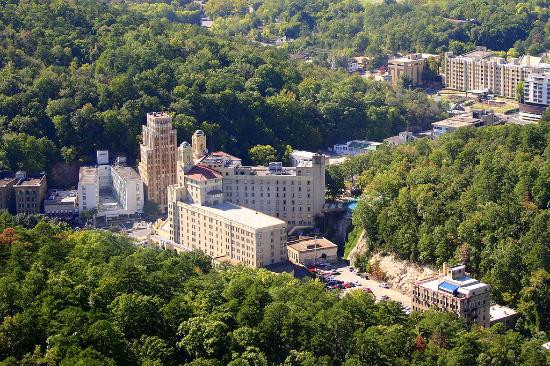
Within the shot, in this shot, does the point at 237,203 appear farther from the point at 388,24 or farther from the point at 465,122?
the point at 388,24

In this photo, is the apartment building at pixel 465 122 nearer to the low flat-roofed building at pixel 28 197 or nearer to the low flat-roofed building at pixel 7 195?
the low flat-roofed building at pixel 28 197

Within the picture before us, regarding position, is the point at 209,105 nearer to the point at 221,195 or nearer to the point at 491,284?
the point at 221,195

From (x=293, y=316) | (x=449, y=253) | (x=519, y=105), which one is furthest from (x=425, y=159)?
(x=519, y=105)

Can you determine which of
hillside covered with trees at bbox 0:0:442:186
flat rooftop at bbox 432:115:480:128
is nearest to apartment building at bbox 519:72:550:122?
flat rooftop at bbox 432:115:480:128

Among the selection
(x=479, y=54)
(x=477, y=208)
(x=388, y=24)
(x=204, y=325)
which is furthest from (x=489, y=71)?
(x=204, y=325)

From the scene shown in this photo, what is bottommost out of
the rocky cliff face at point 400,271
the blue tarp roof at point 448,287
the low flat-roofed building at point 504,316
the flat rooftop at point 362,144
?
the low flat-roofed building at point 504,316

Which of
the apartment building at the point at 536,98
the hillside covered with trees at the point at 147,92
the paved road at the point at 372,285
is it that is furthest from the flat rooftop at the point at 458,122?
the paved road at the point at 372,285
